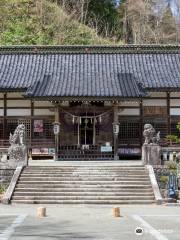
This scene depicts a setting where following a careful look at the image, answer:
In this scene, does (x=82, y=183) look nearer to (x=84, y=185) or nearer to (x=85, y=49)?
(x=84, y=185)

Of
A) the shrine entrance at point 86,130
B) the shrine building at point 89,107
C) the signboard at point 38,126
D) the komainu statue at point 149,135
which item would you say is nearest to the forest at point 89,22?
the shrine building at point 89,107

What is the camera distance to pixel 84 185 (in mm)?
22703

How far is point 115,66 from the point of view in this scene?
1316 inches

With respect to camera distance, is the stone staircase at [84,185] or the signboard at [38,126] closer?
the stone staircase at [84,185]

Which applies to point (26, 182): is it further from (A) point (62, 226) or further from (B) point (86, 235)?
(B) point (86, 235)

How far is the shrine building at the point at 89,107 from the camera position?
97.7ft

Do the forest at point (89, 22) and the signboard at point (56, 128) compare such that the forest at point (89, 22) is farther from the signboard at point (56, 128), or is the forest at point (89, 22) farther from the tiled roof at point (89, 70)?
the signboard at point (56, 128)

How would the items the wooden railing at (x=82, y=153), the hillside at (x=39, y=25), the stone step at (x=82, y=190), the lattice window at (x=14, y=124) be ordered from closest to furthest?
1. the stone step at (x=82, y=190)
2. the wooden railing at (x=82, y=153)
3. the lattice window at (x=14, y=124)
4. the hillside at (x=39, y=25)

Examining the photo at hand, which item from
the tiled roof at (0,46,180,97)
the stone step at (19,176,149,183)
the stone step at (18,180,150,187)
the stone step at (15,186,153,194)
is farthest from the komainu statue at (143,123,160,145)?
the tiled roof at (0,46,180,97)

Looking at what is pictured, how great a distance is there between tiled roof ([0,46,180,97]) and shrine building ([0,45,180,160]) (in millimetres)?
60

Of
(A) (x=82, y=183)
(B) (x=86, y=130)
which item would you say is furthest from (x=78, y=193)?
(B) (x=86, y=130)

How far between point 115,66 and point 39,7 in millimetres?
21585

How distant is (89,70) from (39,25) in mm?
19134

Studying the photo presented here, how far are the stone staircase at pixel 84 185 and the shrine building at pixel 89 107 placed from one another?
18.2 ft
